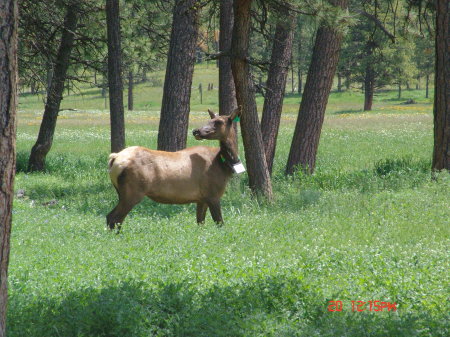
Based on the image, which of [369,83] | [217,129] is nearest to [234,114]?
[217,129]

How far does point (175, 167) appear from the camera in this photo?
9.83m

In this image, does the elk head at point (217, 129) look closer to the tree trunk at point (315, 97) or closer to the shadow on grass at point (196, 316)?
the shadow on grass at point (196, 316)

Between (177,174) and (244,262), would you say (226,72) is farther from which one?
(244,262)

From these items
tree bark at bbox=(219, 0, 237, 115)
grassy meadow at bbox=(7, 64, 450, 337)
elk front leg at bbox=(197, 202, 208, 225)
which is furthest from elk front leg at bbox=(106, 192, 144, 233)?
tree bark at bbox=(219, 0, 237, 115)

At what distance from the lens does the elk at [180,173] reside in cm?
947

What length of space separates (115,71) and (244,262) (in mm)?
9718

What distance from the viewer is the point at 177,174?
32.2 feet

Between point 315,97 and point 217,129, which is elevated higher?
point 315,97

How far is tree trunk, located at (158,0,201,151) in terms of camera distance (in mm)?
13406

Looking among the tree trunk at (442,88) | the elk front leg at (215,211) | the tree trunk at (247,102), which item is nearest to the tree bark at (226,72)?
the tree trunk at (247,102)

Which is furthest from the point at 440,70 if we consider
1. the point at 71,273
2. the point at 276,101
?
the point at 71,273

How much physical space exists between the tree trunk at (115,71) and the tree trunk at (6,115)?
38.5 feet
